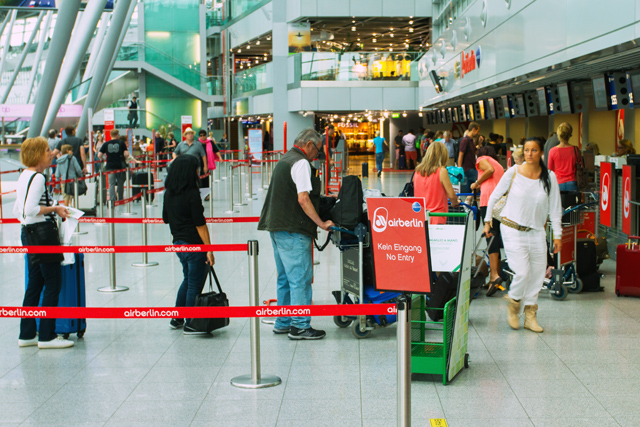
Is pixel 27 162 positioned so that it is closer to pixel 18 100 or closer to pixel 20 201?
pixel 20 201

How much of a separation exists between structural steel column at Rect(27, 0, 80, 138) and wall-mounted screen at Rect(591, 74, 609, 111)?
10508 mm

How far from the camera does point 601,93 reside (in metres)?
12.5

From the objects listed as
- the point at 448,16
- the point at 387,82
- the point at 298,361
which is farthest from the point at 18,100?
→ the point at 298,361

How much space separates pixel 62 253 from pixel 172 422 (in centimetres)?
232

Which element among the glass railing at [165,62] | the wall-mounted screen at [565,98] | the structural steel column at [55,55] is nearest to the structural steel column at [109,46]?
the structural steel column at [55,55]

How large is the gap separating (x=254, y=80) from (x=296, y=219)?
122ft

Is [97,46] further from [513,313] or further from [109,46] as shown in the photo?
[513,313]

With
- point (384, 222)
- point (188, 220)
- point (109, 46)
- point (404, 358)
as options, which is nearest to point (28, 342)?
point (188, 220)

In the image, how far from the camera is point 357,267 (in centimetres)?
643

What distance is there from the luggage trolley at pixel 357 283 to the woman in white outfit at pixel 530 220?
1.19 metres

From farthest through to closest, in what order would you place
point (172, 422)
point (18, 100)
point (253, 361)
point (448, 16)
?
1. point (18, 100)
2. point (448, 16)
3. point (253, 361)
4. point (172, 422)

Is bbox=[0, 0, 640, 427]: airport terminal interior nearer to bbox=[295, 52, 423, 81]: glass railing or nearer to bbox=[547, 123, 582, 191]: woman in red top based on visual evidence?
bbox=[547, 123, 582, 191]: woman in red top

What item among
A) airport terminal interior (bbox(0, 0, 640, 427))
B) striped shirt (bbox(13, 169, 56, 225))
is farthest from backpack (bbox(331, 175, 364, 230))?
striped shirt (bbox(13, 169, 56, 225))

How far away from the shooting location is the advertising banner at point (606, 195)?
11.4 meters
